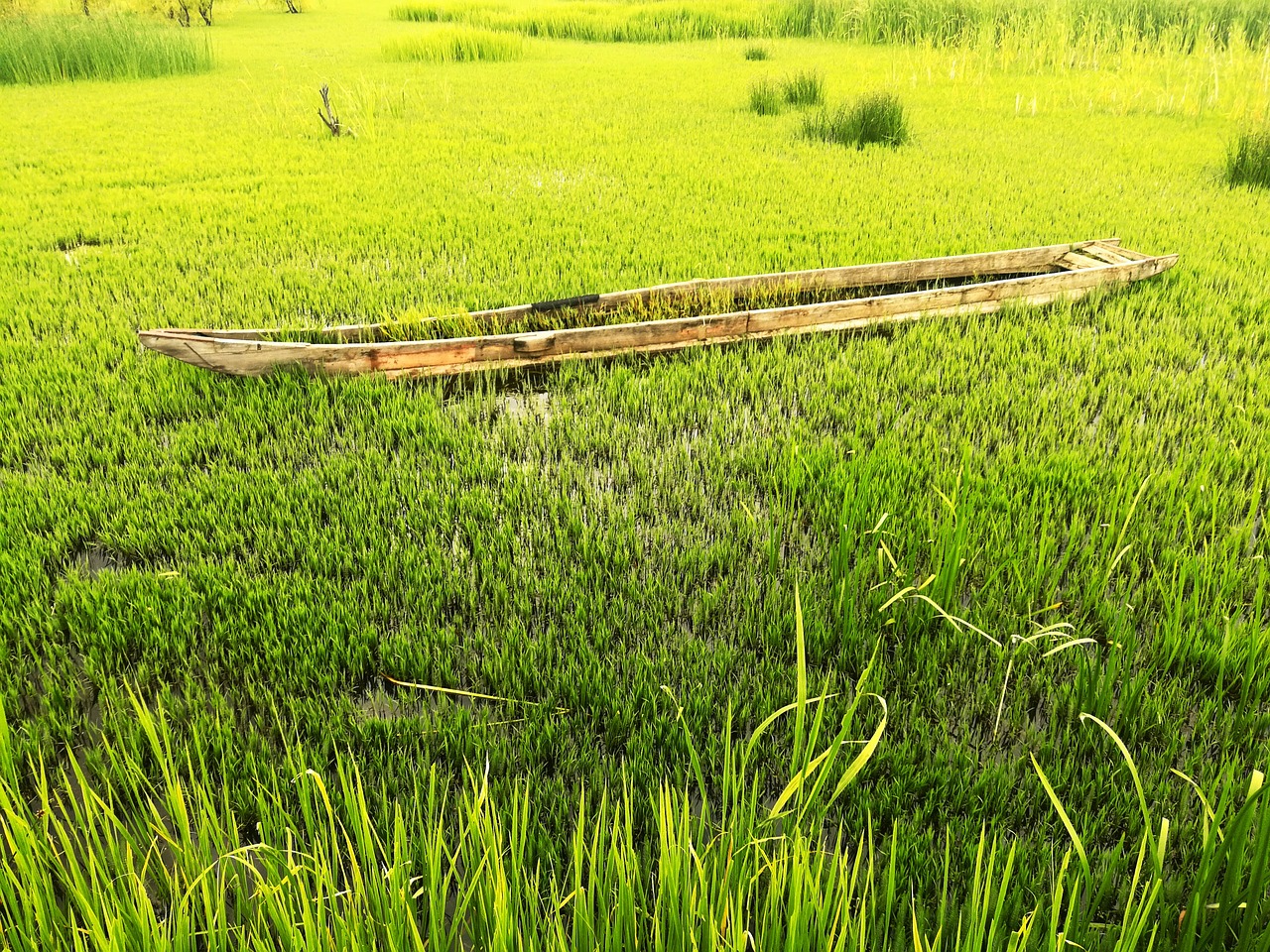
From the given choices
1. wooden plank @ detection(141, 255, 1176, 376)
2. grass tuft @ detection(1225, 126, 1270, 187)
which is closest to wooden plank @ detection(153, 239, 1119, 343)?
wooden plank @ detection(141, 255, 1176, 376)

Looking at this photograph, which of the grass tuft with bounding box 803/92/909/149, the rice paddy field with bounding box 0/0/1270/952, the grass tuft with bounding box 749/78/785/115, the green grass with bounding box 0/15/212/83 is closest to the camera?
the rice paddy field with bounding box 0/0/1270/952

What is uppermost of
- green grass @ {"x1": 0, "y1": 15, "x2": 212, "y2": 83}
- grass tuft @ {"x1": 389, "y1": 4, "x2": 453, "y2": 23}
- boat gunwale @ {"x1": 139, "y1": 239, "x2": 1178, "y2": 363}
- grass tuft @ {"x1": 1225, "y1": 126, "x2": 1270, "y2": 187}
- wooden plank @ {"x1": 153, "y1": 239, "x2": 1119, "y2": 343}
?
grass tuft @ {"x1": 389, "y1": 4, "x2": 453, "y2": 23}

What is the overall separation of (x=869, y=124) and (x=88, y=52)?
13240 mm

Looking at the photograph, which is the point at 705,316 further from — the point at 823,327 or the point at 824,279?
the point at 824,279

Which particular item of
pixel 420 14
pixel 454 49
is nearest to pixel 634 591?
pixel 454 49

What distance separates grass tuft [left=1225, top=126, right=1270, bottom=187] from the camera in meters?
6.39

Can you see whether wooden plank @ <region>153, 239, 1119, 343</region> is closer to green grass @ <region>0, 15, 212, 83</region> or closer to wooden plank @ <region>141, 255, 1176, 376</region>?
wooden plank @ <region>141, 255, 1176, 376</region>

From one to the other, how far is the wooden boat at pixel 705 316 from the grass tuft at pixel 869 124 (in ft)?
12.4

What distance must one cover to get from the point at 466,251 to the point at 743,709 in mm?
4242

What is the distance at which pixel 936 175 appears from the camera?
6879 millimetres

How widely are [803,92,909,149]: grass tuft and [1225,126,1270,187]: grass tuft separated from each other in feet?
9.45

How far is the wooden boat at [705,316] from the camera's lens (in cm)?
356

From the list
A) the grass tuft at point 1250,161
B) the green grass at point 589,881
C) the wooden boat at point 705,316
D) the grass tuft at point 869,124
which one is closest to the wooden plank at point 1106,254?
the wooden boat at point 705,316

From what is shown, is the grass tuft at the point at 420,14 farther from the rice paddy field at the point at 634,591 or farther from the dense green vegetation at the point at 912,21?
the rice paddy field at the point at 634,591
